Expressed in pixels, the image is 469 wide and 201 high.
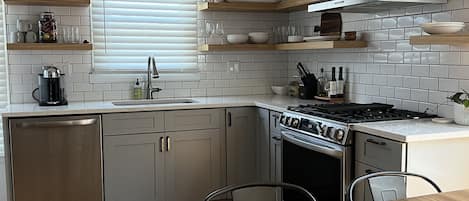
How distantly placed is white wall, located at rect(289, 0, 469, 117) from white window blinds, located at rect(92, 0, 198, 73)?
4.30ft

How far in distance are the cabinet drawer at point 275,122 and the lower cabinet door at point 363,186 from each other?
1000mm

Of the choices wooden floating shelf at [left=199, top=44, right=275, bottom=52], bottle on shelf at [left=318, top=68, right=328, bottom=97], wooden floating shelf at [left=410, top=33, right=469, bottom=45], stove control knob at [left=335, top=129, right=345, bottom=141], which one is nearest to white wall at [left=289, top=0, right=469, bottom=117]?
bottle on shelf at [left=318, top=68, right=328, bottom=97]

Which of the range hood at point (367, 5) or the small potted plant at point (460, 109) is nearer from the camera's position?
the small potted plant at point (460, 109)

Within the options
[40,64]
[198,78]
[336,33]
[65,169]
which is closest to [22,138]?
[65,169]

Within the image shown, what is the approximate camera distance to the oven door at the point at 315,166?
2844mm

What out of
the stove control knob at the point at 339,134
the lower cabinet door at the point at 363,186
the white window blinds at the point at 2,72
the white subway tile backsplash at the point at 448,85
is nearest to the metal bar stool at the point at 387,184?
the lower cabinet door at the point at 363,186

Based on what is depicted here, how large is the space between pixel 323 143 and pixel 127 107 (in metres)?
1.52

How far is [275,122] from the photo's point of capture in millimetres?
3756

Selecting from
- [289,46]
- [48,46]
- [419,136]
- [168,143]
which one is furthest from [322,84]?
[48,46]

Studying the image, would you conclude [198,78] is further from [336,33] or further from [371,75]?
[371,75]

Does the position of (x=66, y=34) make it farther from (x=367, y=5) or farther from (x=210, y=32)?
(x=367, y=5)

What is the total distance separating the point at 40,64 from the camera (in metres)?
4.03

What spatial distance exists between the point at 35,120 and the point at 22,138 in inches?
5.9

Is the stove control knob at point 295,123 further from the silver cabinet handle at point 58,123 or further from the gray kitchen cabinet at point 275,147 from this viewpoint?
the silver cabinet handle at point 58,123
